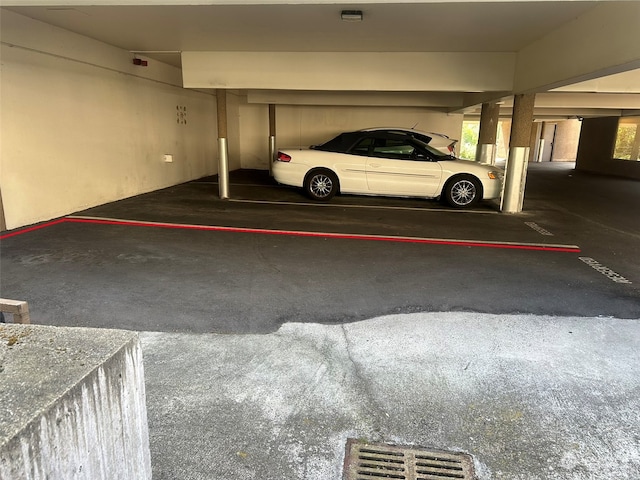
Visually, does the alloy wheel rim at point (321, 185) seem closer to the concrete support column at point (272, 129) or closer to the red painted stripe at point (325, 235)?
the red painted stripe at point (325, 235)

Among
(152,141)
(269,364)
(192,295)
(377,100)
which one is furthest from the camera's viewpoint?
(377,100)

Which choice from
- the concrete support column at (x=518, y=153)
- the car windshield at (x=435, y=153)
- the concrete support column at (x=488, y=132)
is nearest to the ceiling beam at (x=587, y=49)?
the concrete support column at (x=518, y=153)

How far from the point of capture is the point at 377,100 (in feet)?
41.4

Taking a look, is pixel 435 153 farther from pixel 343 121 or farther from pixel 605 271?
pixel 343 121

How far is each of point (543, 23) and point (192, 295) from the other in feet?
19.4

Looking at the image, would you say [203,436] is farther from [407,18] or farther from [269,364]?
[407,18]

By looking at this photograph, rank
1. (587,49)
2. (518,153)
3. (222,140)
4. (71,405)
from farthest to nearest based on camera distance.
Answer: (222,140)
(518,153)
(587,49)
(71,405)

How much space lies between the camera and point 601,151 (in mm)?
20062

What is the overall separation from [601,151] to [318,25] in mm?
18922

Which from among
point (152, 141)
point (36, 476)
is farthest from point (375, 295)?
point (152, 141)

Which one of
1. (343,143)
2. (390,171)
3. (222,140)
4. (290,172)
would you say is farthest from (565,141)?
(222,140)

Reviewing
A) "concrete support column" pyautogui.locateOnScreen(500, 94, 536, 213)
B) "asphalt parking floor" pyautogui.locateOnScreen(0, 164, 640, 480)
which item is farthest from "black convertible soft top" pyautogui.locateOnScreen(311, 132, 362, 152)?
"concrete support column" pyautogui.locateOnScreen(500, 94, 536, 213)

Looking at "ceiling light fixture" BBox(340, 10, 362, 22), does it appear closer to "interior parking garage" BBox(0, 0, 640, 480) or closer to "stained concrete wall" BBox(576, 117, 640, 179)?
"interior parking garage" BBox(0, 0, 640, 480)

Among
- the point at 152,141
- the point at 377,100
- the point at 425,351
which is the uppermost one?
the point at 377,100
